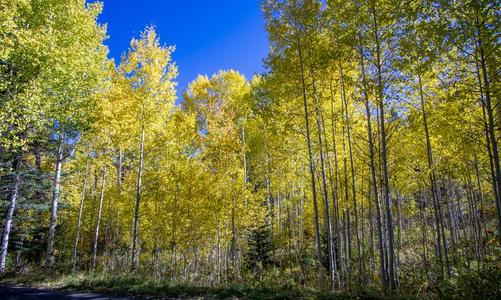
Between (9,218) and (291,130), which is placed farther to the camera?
(9,218)

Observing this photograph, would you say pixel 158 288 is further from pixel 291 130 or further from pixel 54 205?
pixel 54 205

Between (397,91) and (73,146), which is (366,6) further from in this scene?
(73,146)

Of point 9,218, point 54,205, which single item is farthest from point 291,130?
point 9,218

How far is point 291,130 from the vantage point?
9766 millimetres

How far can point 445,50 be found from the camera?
5855 mm

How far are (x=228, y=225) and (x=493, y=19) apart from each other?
11.7 m

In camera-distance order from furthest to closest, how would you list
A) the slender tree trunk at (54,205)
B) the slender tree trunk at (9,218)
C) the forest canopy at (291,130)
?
the slender tree trunk at (54,205) → the slender tree trunk at (9,218) → the forest canopy at (291,130)

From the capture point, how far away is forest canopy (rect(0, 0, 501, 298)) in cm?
686

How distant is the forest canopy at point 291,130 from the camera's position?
686 cm

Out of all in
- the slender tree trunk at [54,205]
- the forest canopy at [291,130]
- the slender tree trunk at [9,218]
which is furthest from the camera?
the slender tree trunk at [54,205]

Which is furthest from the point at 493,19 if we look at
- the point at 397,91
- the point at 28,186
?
the point at 28,186

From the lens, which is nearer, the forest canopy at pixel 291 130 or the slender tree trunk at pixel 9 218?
the forest canopy at pixel 291 130

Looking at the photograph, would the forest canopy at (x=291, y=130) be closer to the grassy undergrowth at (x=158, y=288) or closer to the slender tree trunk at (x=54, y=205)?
the slender tree trunk at (x=54, y=205)

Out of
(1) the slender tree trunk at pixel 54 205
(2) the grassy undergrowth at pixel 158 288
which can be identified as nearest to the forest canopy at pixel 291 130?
(1) the slender tree trunk at pixel 54 205
